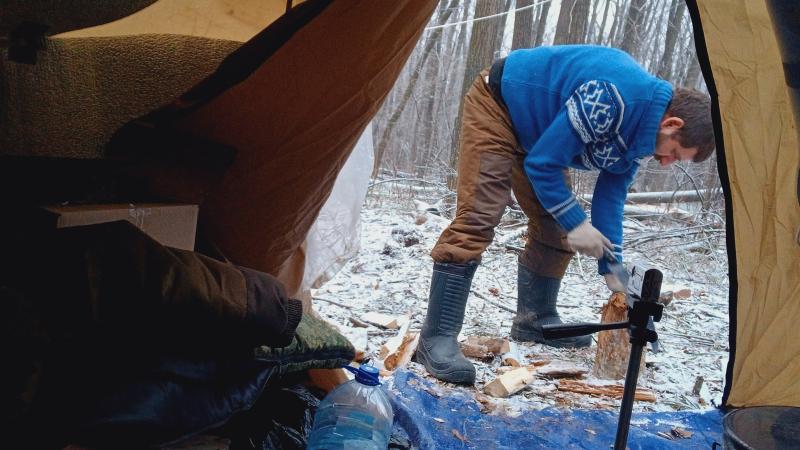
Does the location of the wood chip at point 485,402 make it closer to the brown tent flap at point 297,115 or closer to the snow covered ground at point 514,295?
the snow covered ground at point 514,295

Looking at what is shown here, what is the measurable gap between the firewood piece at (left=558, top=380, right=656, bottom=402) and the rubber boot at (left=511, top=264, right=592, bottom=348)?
1.44 ft

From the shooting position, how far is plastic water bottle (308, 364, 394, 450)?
4.31 ft

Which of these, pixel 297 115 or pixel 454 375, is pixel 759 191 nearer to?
pixel 454 375

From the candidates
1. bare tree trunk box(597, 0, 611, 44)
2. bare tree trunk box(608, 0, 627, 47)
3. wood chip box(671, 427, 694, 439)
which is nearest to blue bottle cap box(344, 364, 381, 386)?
wood chip box(671, 427, 694, 439)

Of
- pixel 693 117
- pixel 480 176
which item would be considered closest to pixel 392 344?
pixel 480 176

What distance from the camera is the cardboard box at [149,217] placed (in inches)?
42.6

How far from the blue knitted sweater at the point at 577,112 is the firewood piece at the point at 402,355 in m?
0.82

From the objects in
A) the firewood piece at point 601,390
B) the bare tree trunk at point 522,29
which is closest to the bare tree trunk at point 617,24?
the bare tree trunk at point 522,29

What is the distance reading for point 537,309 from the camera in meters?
2.78

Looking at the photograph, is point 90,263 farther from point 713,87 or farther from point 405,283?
point 405,283

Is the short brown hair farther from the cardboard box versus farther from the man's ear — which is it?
the cardboard box

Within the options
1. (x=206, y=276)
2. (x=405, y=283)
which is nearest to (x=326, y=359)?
(x=206, y=276)

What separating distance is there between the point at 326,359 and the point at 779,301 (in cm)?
142

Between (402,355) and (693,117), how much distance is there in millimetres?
1431
